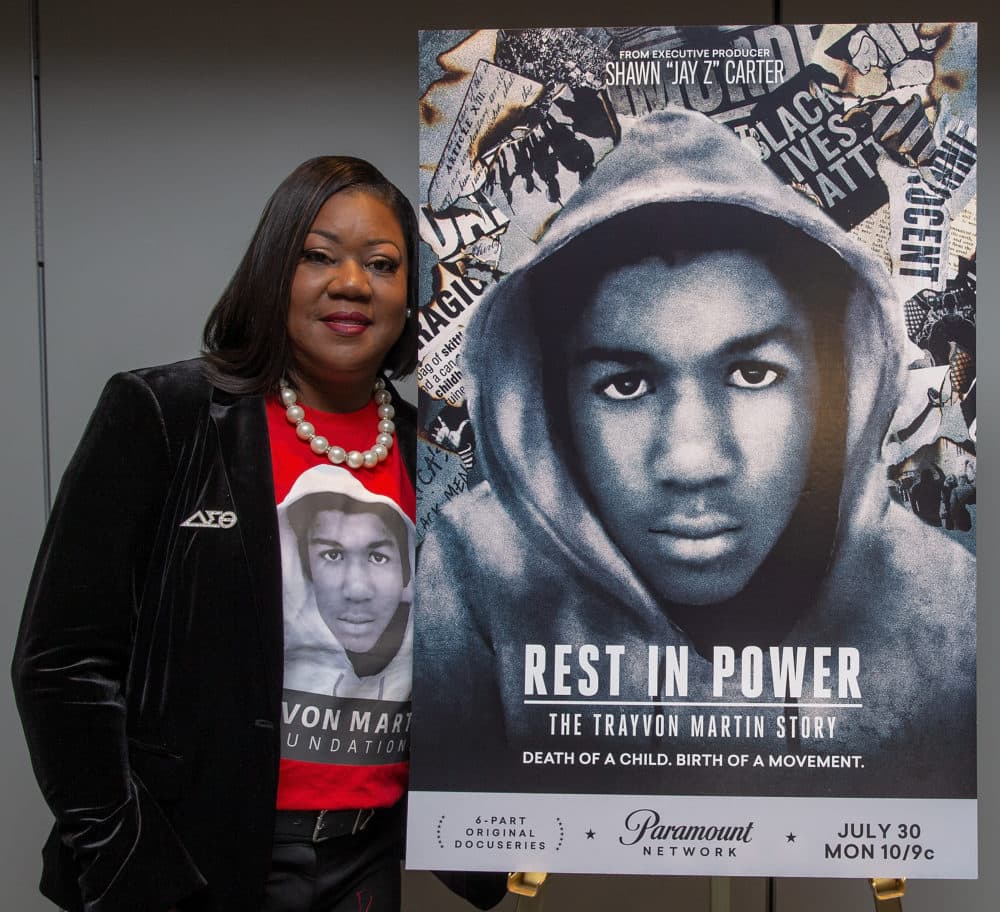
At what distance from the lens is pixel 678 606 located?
1.50 meters

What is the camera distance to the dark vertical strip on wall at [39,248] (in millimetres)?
2355

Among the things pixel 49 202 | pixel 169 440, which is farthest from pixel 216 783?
pixel 49 202

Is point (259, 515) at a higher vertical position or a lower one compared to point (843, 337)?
lower

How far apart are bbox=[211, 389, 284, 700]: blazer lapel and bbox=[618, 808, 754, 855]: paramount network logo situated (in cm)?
51

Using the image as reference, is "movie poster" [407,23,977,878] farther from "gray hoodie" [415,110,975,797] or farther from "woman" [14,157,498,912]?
"woman" [14,157,498,912]

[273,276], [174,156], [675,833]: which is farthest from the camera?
[174,156]

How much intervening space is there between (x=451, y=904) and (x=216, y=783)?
107 cm

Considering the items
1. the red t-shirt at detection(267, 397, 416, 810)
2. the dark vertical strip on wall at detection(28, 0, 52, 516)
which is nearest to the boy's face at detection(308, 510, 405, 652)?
the red t-shirt at detection(267, 397, 416, 810)

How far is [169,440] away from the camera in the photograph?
1571 millimetres

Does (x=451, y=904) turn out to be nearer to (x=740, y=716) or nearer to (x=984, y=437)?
(x=740, y=716)

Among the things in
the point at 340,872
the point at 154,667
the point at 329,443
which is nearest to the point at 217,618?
the point at 154,667

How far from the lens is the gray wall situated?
2344 mm

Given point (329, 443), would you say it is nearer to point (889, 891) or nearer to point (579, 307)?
point (579, 307)

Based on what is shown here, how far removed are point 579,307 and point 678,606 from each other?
42 centimetres
